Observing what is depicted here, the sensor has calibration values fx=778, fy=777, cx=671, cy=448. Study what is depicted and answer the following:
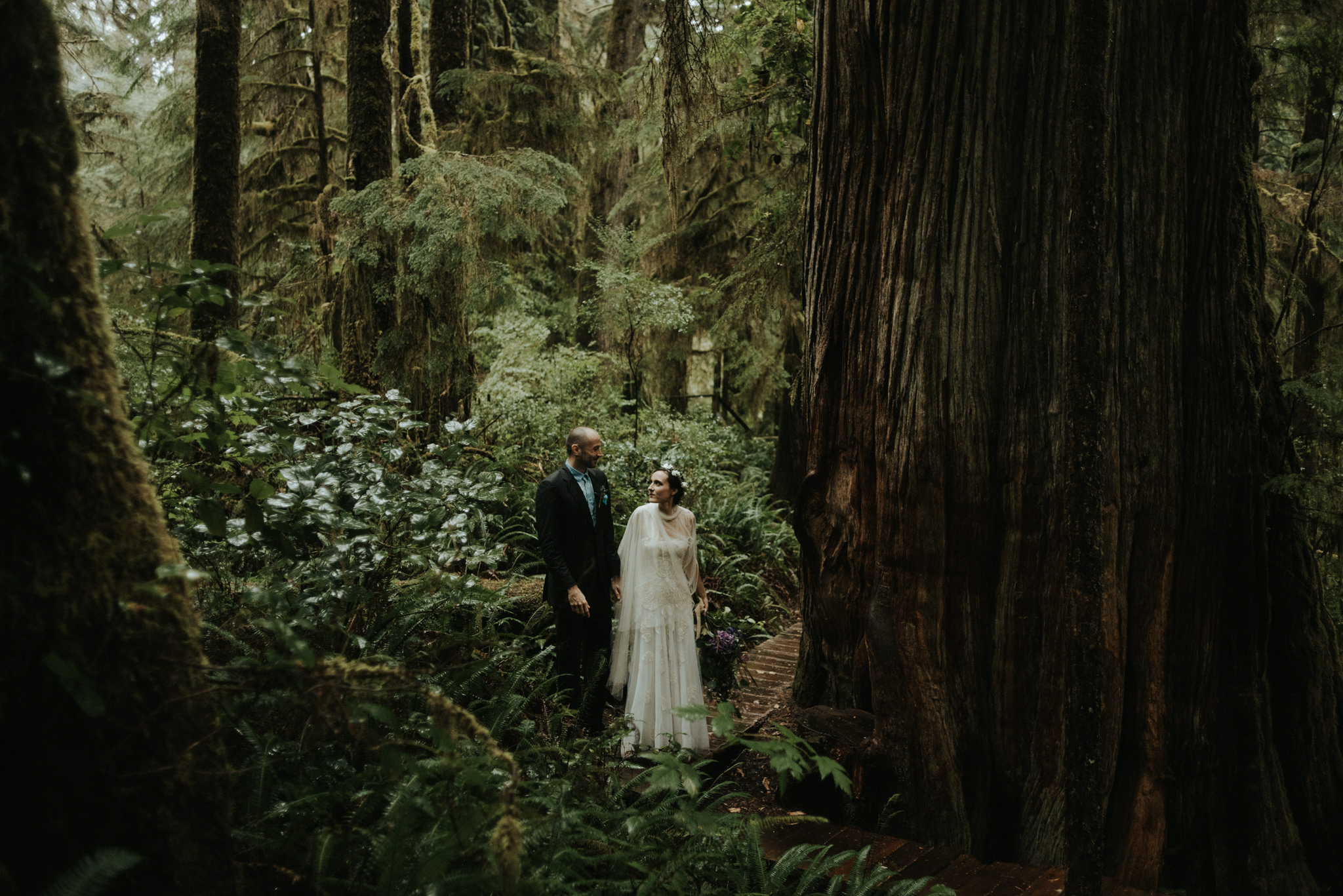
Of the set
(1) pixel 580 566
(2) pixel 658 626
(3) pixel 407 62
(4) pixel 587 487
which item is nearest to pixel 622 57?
(3) pixel 407 62

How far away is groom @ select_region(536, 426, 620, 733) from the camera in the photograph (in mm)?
4957

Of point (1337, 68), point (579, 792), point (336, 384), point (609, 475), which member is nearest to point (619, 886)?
point (579, 792)

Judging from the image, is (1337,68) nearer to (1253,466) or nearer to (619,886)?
(1253,466)

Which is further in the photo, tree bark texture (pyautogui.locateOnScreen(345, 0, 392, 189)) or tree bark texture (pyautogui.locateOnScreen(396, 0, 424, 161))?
tree bark texture (pyautogui.locateOnScreen(396, 0, 424, 161))

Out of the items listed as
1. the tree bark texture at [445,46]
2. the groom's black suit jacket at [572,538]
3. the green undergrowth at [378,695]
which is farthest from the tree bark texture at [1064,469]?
the tree bark texture at [445,46]

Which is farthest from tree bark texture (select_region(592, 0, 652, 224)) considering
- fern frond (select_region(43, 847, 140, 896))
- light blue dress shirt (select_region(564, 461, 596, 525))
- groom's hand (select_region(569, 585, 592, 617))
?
fern frond (select_region(43, 847, 140, 896))

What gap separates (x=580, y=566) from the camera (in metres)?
5.13

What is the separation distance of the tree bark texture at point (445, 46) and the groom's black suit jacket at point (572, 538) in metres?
6.02

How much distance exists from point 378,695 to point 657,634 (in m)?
3.00

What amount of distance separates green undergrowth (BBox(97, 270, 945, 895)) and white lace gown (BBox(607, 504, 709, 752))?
29 centimetres

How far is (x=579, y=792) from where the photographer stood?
3543 mm

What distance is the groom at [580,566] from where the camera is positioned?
496cm

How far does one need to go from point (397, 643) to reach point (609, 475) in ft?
13.9

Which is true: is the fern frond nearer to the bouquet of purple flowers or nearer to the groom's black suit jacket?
the groom's black suit jacket
